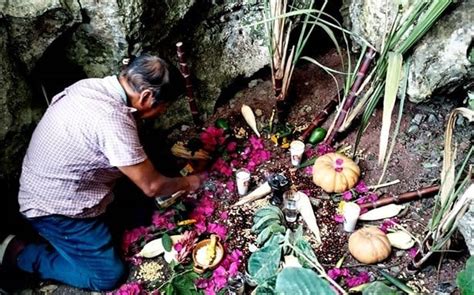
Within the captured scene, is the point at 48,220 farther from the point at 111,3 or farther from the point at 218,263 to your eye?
the point at 111,3

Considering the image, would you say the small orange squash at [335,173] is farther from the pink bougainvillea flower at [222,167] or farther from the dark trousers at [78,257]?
the dark trousers at [78,257]

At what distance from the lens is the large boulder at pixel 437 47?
2.39 meters

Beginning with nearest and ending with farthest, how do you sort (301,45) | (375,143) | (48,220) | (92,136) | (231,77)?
(92,136) → (48,220) → (301,45) → (375,143) → (231,77)

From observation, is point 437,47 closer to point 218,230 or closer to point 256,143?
point 256,143

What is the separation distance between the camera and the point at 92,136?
216 centimetres

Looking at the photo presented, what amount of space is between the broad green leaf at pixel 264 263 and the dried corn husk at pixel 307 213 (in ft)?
0.83

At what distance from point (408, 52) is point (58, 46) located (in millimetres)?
1645

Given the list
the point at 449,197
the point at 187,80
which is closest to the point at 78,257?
the point at 187,80

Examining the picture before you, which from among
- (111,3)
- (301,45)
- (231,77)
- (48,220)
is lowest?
(48,220)

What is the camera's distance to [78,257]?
2.48 meters

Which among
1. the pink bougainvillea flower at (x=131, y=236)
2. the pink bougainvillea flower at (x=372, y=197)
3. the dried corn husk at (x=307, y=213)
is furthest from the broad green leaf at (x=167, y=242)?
the pink bougainvillea flower at (x=372, y=197)

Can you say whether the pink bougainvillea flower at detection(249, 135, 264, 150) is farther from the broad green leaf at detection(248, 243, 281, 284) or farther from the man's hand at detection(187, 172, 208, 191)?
the broad green leaf at detection(248, 243, 281, 284)

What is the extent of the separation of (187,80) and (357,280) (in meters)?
1.31

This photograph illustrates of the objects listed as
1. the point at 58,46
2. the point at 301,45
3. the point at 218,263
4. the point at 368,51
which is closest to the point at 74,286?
the point at 218,263
